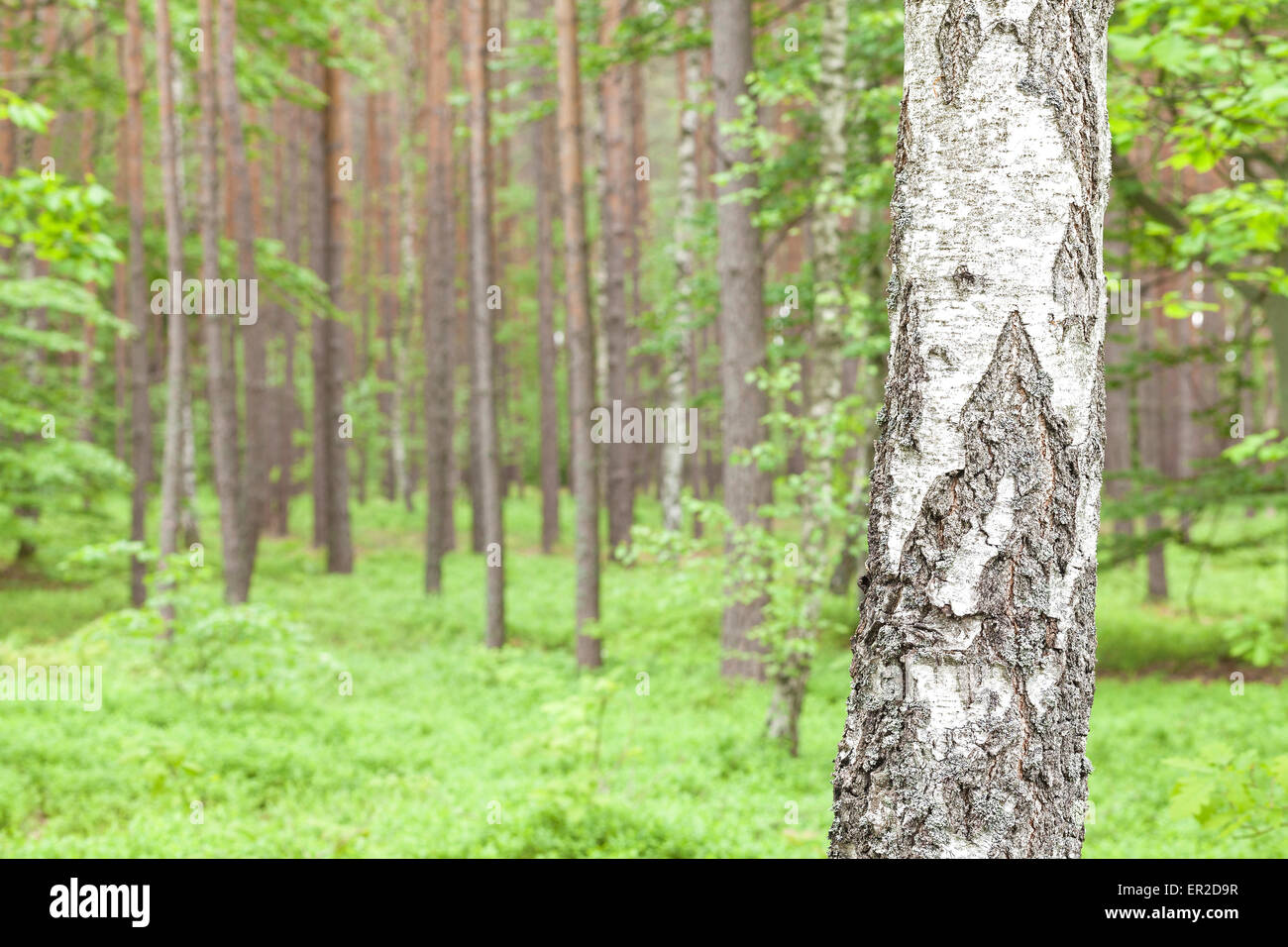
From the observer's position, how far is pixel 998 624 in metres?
1.70

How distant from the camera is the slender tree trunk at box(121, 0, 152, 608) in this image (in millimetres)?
13117

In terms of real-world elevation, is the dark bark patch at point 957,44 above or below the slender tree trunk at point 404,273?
below

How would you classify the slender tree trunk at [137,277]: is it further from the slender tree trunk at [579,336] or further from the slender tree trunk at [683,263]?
the slender tree trunk at [683,263]

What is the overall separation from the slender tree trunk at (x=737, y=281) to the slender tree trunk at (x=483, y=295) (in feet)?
13.0

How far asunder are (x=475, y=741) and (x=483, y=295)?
6.82 meters

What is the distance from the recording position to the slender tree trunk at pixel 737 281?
9789 mm

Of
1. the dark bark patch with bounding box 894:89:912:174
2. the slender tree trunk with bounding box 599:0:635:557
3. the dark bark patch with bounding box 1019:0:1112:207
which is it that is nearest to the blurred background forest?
the slender tree trunk with bounding box 599:0:635:557

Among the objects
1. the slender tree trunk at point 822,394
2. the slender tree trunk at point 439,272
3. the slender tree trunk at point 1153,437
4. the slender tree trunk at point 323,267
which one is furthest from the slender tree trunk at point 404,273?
the slender tree trunk at point 1153,437

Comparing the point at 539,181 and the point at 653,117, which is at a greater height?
the point at 653,117

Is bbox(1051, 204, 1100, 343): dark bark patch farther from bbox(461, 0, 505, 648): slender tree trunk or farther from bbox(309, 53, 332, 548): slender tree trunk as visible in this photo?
bbox(309, 53, 332, 548): slender tree trunk
